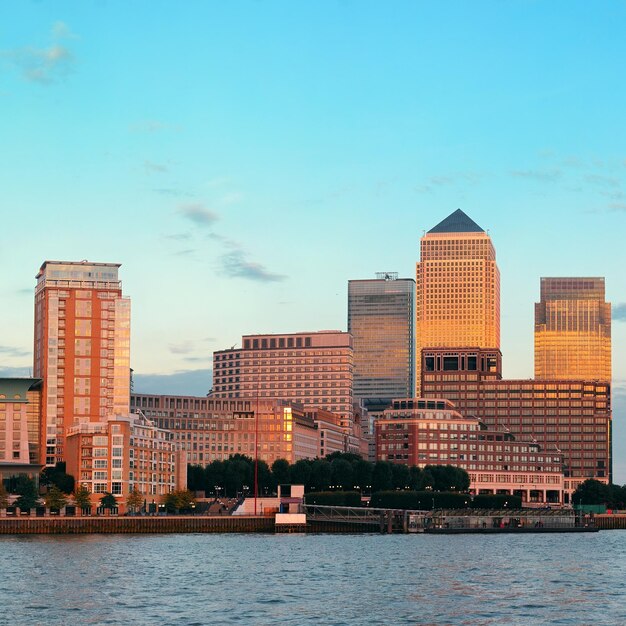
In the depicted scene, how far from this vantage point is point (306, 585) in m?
123

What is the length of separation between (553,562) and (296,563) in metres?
30.9

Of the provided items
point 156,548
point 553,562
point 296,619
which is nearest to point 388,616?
point 296,619

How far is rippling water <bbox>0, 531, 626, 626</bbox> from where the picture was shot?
100000 millimetres

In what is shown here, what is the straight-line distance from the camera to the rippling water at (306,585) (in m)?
100

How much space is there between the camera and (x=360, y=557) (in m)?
162

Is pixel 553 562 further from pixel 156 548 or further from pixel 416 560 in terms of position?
pixel 156 548

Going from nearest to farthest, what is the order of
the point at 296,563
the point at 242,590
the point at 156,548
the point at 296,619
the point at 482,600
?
the point at 296,619 < the point at 482,600 < the point at 242,590 < the point at 296,563 < the point at 156,548

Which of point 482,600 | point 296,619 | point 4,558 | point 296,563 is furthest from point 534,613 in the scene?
point 4,558

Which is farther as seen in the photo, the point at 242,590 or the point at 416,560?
the point at 416,560

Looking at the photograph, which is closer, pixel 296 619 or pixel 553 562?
pixel 296 619

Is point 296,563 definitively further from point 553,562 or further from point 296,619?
point 296,619

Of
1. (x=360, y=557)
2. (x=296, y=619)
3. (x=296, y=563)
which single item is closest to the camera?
(x=296, y=619)

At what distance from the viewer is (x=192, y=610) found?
10344cm

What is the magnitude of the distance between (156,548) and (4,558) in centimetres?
2772
